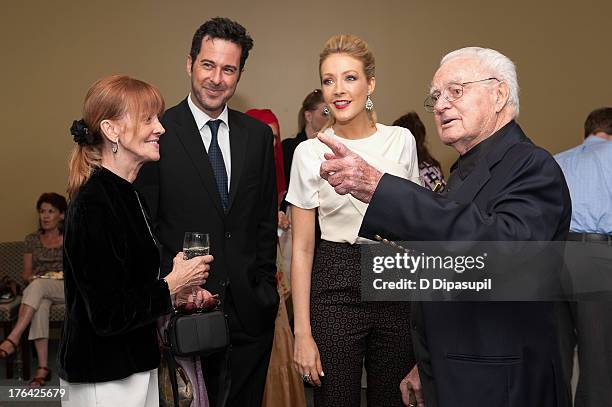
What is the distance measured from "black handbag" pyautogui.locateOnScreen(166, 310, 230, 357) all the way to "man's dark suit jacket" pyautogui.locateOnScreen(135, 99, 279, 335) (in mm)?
253

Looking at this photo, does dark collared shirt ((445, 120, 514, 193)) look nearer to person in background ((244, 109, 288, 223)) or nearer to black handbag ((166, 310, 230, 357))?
black handbag ((166, 310, 230, 357))

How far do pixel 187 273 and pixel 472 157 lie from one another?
96 centimetres

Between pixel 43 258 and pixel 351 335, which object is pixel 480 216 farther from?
pixel 43 258

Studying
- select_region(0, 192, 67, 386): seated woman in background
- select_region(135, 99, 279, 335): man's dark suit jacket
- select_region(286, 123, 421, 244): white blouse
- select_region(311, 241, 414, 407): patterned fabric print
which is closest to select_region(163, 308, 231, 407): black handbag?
select_region(135, 99, 279, 335): man's dark suit jacket

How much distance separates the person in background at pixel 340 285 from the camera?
2.74 meters

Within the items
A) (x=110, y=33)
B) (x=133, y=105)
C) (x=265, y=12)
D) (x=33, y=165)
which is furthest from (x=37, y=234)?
(x=133, y=105)

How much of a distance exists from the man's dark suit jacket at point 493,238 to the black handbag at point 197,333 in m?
0.78

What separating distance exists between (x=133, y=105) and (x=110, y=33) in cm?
534

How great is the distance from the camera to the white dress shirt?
9.61 ft

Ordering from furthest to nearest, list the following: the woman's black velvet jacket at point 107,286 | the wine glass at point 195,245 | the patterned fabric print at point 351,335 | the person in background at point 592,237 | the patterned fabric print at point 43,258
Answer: the patterned fabric print at point 43,258
the person in background at point 592,237
the patterned fabric print at point 351,335
the wine glass at point 195,245
the woman's black velvet jacket at point 107,286

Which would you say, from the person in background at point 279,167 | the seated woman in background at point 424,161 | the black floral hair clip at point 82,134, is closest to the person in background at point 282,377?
the person in background at point 279,167

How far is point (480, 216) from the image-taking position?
1758mm

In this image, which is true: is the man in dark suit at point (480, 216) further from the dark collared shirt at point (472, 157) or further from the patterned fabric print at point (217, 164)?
the patterned fabric print at point (217, 164)

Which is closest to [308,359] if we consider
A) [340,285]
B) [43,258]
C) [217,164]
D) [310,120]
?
[340,285]
